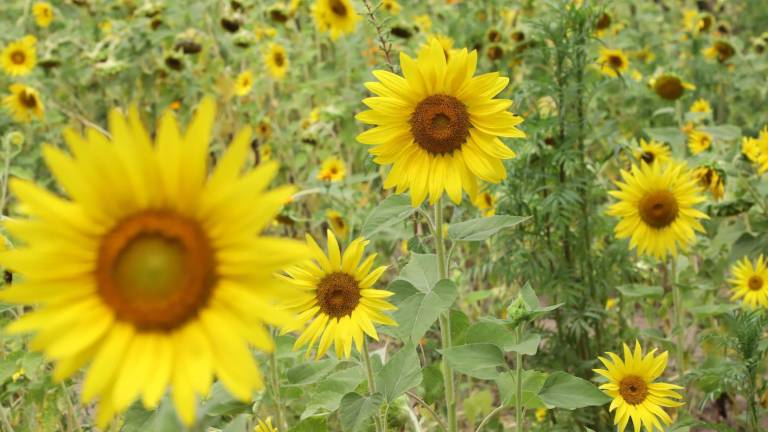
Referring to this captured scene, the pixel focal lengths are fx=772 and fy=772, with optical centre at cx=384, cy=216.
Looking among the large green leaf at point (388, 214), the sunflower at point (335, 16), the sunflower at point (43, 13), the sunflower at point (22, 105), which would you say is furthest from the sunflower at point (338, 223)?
the sunflower at point (43, 13)

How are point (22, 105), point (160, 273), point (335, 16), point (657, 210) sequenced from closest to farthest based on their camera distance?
point (160, 273)
point (657, 210)
point (22, 105)
point (335, 16)

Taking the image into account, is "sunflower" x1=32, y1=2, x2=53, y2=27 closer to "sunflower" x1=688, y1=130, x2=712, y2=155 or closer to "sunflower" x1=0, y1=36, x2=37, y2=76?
"sunflower" x1=0, y1=36, x2=37, y2=76

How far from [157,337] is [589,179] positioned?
1581mm

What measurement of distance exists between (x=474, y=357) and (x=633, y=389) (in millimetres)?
469

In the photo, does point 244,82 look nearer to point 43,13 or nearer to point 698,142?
point 43,13

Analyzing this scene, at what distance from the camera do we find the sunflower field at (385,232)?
0.85 m

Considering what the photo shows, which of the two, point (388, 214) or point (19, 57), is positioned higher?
point (19, 57)

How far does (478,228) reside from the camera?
4.65 feet

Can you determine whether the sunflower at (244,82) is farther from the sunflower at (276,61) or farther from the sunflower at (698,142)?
the sunflower at (698,142)

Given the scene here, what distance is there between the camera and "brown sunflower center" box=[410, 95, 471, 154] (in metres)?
1.43

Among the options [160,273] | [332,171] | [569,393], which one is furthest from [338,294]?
[332,171]

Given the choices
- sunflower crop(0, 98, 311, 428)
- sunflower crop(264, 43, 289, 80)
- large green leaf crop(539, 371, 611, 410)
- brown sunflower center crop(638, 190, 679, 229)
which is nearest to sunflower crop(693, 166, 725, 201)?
brown sunflower center crop(638, 190, 679, 229)

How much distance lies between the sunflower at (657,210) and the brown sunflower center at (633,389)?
52 cm

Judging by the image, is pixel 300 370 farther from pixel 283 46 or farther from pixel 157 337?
pixel 283 46
